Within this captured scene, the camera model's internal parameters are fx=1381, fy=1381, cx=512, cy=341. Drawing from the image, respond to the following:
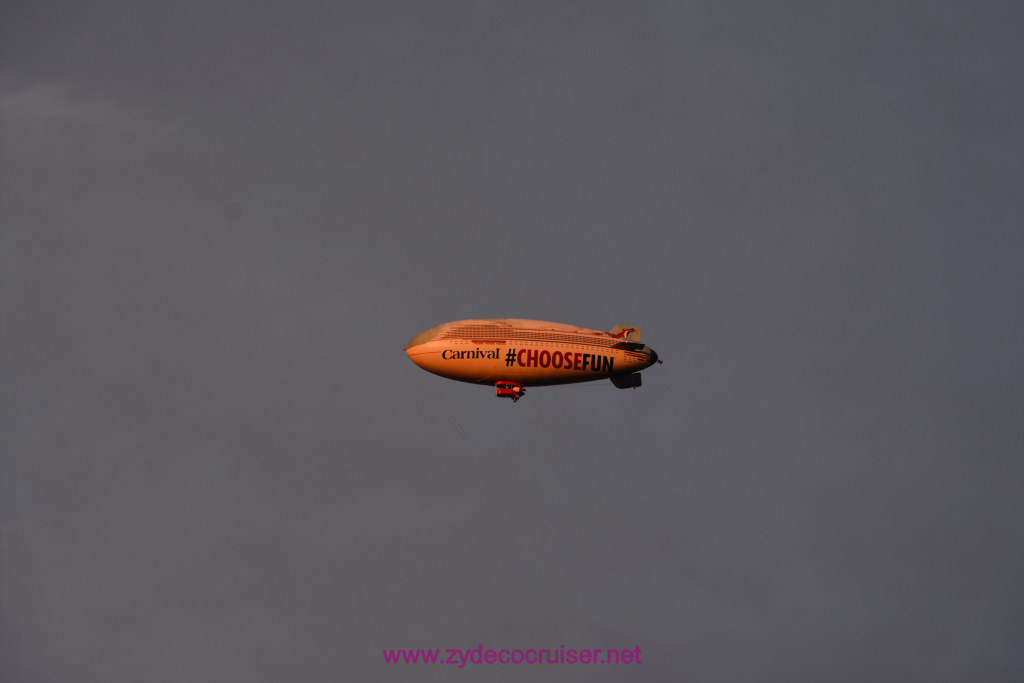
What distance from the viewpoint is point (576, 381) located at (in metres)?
169

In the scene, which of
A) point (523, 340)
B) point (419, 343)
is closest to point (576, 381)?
point (523, 340)

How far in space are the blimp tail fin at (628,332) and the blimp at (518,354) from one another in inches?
109

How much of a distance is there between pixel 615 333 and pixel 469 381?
19.7 m

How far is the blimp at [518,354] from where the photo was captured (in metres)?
166

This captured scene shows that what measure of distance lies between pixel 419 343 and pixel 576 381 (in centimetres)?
1978

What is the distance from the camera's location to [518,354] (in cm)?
16612

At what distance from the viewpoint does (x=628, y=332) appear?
17288 cm

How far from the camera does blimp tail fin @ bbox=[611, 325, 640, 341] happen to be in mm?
172387

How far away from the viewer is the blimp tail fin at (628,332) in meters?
172

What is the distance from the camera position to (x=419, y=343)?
169 metres

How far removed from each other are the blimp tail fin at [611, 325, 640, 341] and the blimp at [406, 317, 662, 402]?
2773 mm

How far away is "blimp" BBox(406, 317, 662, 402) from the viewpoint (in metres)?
166

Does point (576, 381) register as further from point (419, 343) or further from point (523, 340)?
point (419, 343)

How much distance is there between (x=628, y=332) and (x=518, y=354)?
15.6 m
